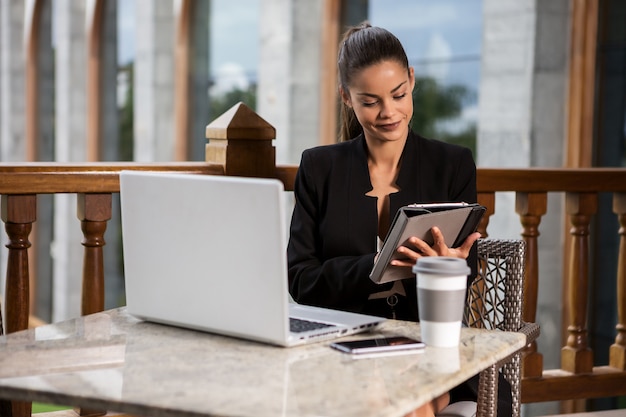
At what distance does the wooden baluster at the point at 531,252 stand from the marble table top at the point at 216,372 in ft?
4.86

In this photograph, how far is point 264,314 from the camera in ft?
5.34

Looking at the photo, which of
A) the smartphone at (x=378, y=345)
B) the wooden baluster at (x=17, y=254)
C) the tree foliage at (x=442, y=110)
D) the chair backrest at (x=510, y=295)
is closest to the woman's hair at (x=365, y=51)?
the chair backrest at (x=510, y=295)

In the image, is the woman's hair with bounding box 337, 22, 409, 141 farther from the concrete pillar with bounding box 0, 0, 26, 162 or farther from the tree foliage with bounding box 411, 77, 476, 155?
the concrete pillar with bounding box 0, 0, 26, 162

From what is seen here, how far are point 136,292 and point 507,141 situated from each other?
3.26 metres

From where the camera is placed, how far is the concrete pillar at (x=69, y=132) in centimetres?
984

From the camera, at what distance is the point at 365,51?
7.28 ft

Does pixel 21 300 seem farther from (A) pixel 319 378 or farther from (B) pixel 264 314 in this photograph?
(A) pixel 319 378

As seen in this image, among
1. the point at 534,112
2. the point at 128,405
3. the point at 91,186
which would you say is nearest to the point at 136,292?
the point at 128,405

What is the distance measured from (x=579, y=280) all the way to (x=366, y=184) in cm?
143

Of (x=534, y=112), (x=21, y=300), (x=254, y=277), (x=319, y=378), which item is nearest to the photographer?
(x=319, y=378)

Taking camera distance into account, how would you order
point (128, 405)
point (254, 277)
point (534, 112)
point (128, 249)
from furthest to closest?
point (534, 112) < point (128, 249) < point (254, 277) < point (128, 405)

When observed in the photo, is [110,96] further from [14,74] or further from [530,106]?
[530,106]

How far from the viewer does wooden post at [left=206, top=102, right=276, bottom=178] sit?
2.93m

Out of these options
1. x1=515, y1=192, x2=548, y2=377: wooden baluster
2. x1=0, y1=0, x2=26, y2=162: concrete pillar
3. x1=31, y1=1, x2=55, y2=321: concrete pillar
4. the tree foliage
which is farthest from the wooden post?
x1=0, y1=0, x2=26, y2=162: concrete pillar
